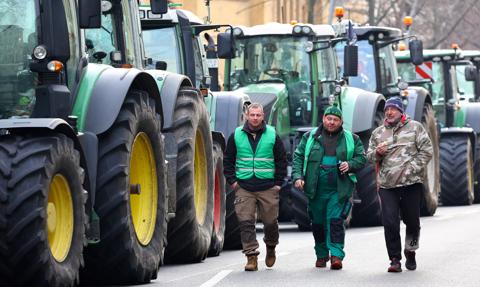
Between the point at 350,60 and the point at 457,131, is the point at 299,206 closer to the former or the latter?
the point at 350,60

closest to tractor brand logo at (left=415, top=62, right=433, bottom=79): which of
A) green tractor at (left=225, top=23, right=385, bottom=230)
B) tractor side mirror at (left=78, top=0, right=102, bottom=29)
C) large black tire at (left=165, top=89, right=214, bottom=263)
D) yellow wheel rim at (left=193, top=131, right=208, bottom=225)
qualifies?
green tractor at (left=225, top=23, right=385, bottom=230)

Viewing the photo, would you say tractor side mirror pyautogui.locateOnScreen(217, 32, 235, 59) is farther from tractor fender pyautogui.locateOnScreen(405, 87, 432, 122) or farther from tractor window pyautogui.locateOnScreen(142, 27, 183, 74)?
tractor fender pyautogui.locateOnScreen(405, 87, 432, 122)

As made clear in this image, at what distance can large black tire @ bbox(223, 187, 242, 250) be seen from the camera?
59.0ft

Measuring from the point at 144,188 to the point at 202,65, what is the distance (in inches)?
204

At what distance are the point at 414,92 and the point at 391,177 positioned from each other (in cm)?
1148

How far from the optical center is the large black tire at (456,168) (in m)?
28.6

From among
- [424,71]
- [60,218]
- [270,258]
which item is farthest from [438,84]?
[60,218]

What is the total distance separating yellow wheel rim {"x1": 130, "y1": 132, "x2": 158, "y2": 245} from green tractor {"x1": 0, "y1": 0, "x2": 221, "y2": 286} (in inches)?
0.4

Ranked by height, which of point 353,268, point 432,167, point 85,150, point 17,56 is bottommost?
point 432,167

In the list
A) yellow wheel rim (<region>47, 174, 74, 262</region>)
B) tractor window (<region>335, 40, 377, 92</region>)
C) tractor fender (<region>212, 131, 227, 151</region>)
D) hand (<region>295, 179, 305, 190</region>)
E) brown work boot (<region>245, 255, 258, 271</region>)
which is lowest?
brown work boot (<region>245, 255, 258, 271</region>)

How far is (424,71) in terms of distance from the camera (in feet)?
98.8

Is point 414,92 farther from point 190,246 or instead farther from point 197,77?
point 190,246

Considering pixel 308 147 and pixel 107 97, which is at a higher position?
pixel 107 97

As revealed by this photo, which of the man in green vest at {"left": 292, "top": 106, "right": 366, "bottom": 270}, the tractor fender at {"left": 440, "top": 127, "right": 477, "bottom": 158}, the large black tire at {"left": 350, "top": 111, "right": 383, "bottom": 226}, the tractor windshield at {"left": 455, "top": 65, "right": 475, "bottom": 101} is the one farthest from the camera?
the tractor windshield at {"left": 455, "top": 65, "right": 475, "bottom": 101}
